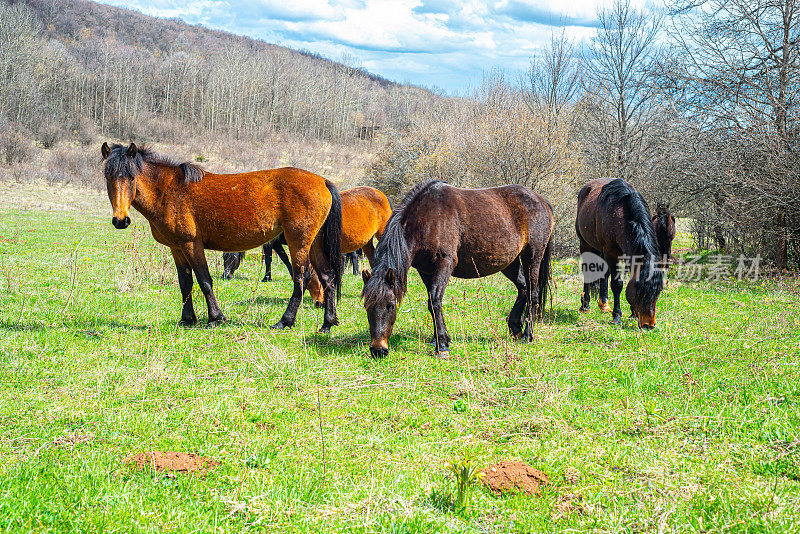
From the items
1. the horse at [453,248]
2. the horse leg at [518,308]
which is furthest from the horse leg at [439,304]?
the horse leg at [518,308]

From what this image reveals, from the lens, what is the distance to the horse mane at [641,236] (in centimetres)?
729

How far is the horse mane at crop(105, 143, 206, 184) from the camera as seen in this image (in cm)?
681

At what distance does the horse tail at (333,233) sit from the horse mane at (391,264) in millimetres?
1567

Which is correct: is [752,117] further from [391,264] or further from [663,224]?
[391,264]

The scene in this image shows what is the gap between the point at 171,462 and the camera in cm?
354

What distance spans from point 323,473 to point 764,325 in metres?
7.28

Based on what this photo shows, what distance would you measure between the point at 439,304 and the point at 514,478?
10.2 feet

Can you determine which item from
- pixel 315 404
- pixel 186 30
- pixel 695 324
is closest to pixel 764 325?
pixel 695 324

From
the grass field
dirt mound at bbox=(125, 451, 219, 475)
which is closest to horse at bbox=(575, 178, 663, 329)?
the grass field

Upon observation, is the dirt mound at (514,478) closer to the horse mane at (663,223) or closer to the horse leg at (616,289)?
the horse leg at (616,289)

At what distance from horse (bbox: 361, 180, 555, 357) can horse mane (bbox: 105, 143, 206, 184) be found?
10.3ft

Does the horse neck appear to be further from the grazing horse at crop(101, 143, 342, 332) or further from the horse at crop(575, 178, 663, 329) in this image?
the horse at crop(575, 178, 663, 329)

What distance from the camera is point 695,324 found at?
7.98m

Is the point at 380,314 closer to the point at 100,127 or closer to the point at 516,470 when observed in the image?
the point at 516,470
